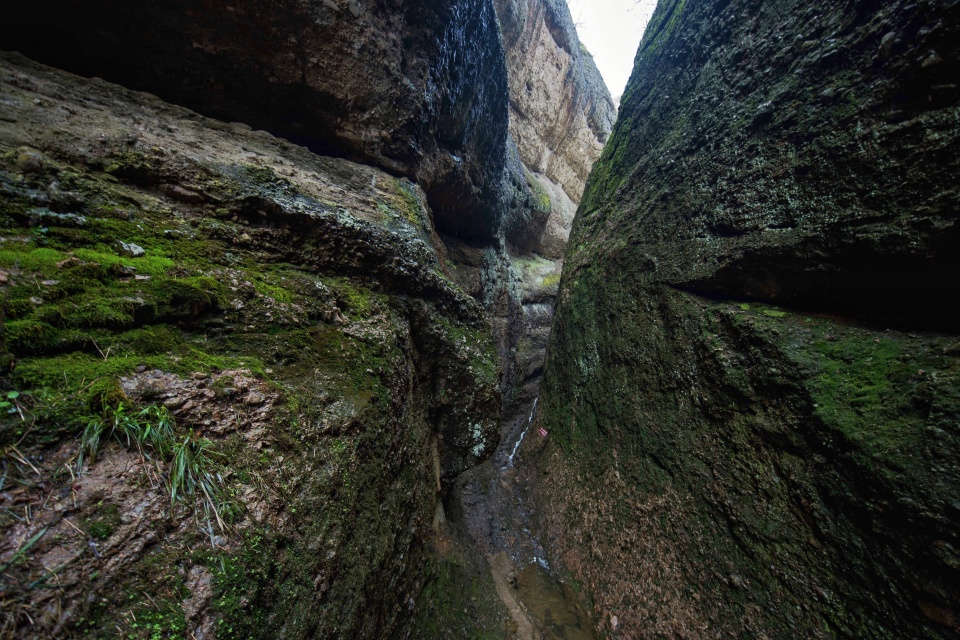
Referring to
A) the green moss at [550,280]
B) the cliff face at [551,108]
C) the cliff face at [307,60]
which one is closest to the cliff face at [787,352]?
the cliff face at [307,60]

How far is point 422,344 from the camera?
386 centimetres

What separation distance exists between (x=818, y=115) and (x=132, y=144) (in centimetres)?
613

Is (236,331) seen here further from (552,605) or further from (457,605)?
(552,605)

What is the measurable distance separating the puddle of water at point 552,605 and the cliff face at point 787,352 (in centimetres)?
25

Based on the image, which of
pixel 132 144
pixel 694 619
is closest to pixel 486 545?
pixel 694 619

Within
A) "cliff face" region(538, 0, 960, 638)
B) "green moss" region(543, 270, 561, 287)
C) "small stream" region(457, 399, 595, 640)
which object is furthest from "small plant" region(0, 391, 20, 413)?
"green moss" region(543, 270, 561, 287)

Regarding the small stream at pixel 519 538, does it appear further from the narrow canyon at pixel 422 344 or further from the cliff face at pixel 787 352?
the cliff face at pixel 787 352

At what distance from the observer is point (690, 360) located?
12.7 feet

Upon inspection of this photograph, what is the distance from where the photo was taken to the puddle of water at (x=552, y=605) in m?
3.89

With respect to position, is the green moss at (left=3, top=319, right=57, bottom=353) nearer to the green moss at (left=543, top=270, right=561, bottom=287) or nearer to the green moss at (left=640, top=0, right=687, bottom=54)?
Result: the green moss at (left=640, top=0, right=687, bottom=54)

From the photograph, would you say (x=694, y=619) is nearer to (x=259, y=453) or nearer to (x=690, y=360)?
(x=690, y=360)

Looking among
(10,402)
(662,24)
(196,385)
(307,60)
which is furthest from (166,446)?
(662,24)

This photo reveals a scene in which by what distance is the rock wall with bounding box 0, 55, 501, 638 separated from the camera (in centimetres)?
130

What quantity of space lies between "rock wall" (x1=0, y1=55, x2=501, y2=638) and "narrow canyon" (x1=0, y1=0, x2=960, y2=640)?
16 millimetres
